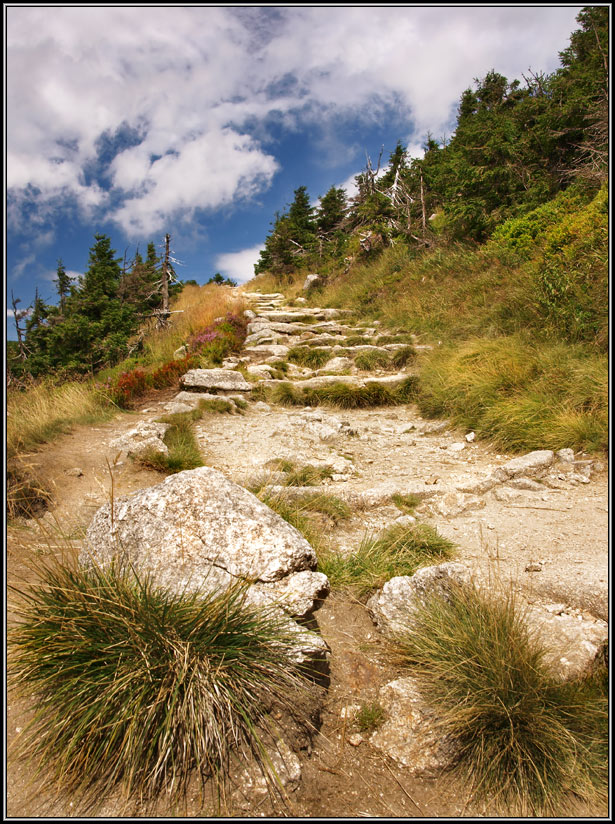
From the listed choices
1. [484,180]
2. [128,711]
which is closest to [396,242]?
[484,180]

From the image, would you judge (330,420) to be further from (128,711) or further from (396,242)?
(396,242)

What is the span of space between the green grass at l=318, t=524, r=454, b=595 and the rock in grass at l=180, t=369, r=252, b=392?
6.02 metres

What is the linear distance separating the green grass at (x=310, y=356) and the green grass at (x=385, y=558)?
26.1ft

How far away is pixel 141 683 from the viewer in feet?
5.58

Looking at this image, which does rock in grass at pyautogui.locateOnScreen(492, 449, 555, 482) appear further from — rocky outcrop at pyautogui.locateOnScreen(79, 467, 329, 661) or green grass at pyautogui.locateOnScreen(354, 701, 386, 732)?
green grass at pyautogui.locateOnScreen(354, 701, 386, 732)

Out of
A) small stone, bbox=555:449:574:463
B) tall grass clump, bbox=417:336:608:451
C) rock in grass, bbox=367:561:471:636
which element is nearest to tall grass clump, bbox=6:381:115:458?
rock in grass, bbox=367:561:471:636

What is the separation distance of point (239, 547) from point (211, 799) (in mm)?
1237

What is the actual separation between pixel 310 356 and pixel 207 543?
899 centimetres

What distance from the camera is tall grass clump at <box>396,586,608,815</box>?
5.39 ft

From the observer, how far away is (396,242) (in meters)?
18.1

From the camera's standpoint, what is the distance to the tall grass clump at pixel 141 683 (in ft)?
5.21

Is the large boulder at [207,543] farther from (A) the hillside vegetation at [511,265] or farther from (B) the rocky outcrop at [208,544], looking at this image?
(A) the hillside vegetation at [511,265]

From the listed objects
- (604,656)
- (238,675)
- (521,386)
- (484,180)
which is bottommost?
(604,656)

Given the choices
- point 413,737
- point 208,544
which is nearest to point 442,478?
point 208,544
